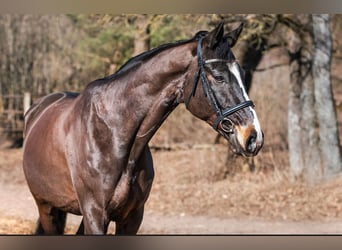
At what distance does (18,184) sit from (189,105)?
20.4 ft

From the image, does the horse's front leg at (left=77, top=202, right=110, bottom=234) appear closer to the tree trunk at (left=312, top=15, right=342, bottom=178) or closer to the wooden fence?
the tree trunk at (left=312, top=15, right=342, bottom=178)

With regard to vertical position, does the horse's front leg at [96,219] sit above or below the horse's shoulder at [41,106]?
below

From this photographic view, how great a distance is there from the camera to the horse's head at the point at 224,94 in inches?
104

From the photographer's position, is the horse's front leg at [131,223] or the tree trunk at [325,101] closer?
the horse's front leg at [131,223]

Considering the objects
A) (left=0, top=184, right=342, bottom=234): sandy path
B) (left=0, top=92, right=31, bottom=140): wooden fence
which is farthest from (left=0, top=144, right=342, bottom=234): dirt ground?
(left=0, top=92, right=31, bottom=140): wooden fence

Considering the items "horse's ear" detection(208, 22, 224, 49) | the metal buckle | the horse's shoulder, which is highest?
"horse's ear" detection(208, 22, 224, 49)

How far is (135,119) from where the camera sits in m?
2.92

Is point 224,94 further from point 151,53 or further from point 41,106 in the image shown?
point 41,106

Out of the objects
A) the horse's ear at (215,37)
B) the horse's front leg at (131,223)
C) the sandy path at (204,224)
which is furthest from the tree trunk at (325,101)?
the horse's ear at (215,37)

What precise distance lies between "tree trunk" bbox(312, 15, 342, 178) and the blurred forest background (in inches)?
1.8

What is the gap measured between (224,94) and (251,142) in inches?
10.2

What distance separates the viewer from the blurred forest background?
7.85 m

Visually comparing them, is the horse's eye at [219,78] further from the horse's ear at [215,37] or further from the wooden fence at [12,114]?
the wooden fence at [12,114]

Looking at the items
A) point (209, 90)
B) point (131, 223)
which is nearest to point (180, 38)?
point (131, 223)
